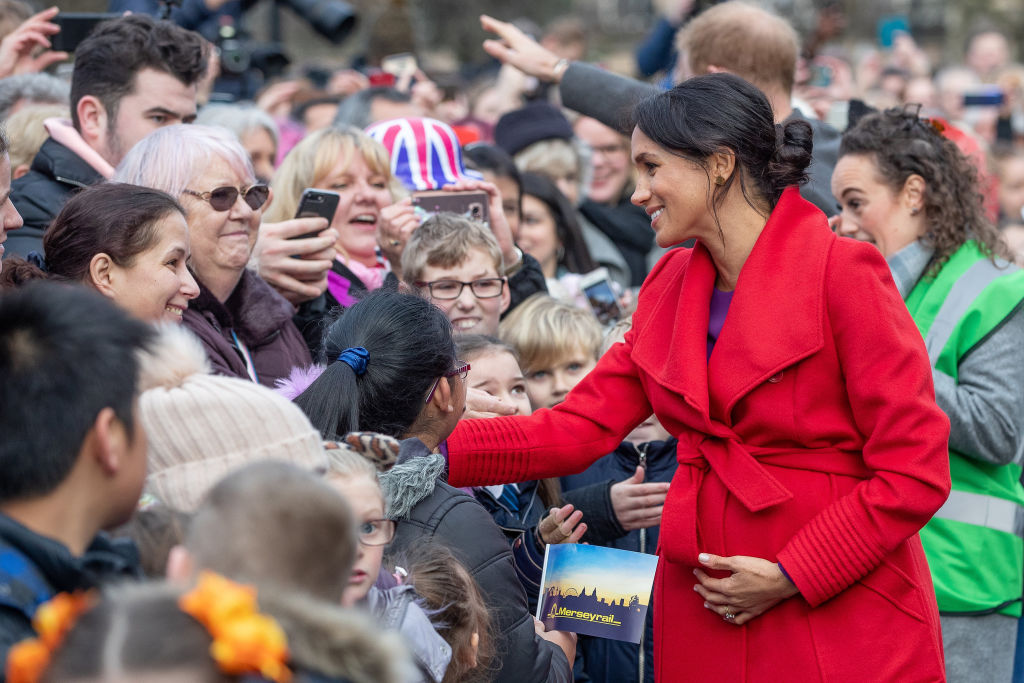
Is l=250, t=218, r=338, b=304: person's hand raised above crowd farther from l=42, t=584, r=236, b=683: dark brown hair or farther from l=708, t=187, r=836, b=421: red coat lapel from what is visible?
l=42, t=584, r=236, b=683: dark brown hair

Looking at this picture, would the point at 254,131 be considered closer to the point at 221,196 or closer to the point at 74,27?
the point at 74,27

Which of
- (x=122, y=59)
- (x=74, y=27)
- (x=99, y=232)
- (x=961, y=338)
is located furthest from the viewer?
(x=74, y=27)

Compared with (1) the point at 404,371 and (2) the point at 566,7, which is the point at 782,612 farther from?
(2) the point at 566,7

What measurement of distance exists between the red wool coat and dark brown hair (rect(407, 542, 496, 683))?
58 centimetres

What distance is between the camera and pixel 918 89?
34.4 feet

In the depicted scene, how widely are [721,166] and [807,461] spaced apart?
696 millimetres

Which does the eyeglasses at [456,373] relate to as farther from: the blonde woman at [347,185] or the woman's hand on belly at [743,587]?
the blonde woman at [347,185]

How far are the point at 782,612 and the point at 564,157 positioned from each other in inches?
151

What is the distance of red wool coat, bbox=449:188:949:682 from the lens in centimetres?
246

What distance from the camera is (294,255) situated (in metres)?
3.62

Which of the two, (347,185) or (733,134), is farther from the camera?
(347,185)

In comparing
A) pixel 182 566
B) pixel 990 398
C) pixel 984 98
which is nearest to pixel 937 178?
pixel 990 398

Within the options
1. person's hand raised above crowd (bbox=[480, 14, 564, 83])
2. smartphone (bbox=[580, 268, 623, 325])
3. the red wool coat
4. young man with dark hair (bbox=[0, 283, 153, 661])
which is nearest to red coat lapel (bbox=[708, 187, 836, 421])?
the red wool coat

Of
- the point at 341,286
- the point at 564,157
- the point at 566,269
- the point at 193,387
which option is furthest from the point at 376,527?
the point at 564,157
